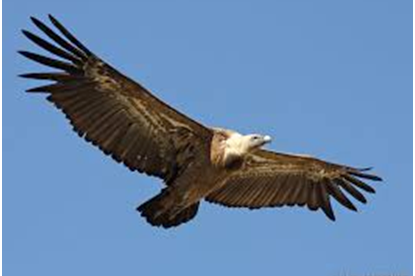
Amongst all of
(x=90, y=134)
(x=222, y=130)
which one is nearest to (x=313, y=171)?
(x=222, y=130)

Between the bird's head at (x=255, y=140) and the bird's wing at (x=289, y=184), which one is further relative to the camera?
the bird's wing at (x=289, y=184)

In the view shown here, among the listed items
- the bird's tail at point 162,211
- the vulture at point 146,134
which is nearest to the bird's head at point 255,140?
the vulture at point 146,134

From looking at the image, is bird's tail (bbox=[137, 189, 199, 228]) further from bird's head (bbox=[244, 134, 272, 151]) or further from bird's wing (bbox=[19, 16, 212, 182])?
bird's head (bbox=[244, 134, 272, 151])

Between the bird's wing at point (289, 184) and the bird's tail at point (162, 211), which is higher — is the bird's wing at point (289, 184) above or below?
above

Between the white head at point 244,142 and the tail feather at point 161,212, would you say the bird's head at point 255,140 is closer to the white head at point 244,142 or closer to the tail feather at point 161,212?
the white head at point 244,142

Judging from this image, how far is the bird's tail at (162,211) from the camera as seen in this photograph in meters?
16.5

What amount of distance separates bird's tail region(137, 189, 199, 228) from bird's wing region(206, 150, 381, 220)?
1298 millimetres

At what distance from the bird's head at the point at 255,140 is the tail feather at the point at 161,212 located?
3.85 feet

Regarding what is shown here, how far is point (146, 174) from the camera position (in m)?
16.7

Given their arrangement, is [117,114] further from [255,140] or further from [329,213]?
[329,213]

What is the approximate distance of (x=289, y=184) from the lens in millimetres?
18312

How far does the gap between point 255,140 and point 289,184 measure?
210 cm

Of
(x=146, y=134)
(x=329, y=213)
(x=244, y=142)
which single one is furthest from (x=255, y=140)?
(x=329, y=213)

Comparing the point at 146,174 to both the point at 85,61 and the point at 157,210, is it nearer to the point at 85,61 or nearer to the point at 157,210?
the point at 157,210
